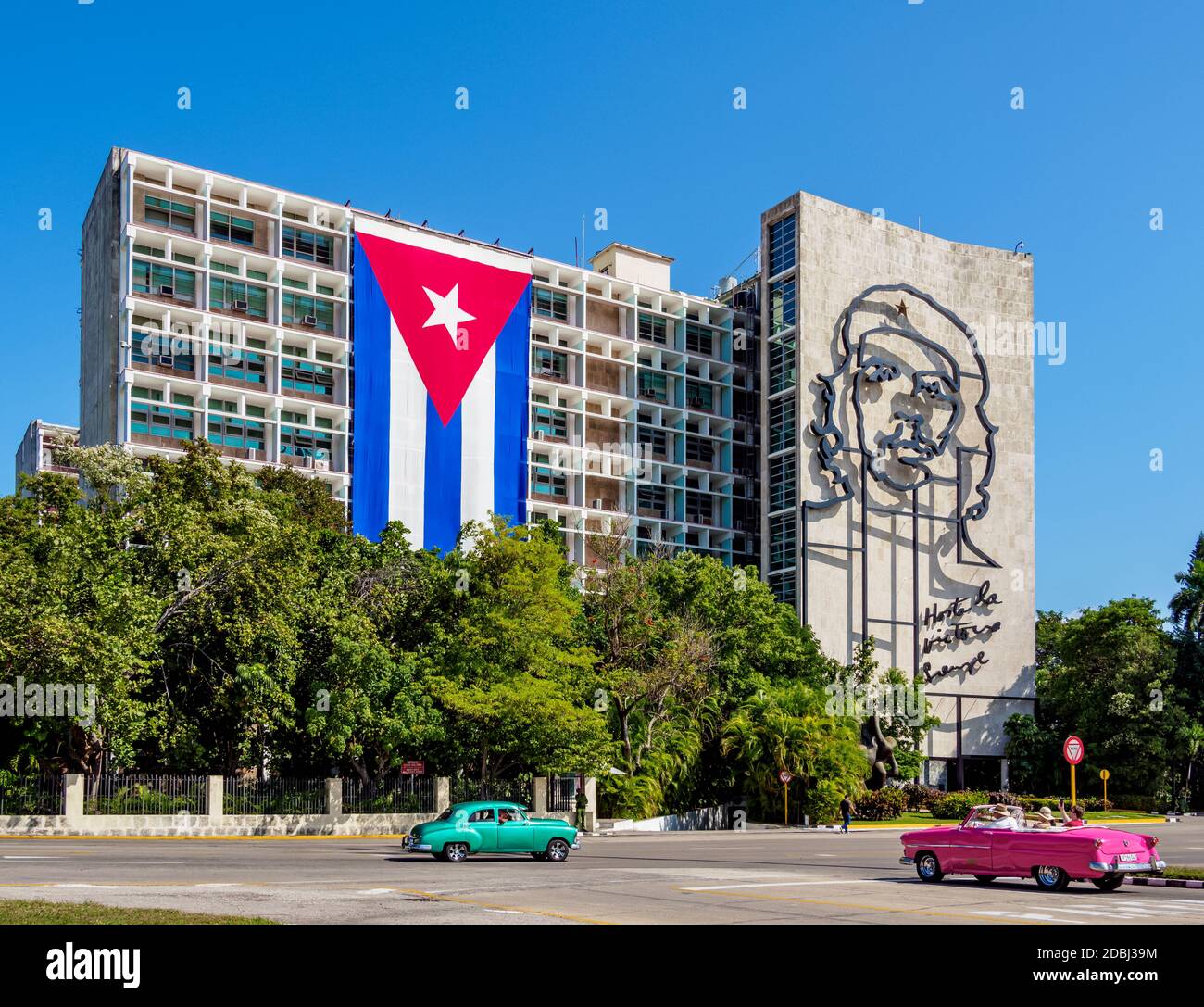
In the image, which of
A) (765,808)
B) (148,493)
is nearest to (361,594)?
(148,493)

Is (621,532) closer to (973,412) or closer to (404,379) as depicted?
(404,379)

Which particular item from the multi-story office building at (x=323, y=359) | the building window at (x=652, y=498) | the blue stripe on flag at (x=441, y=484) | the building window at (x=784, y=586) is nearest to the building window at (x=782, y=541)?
the building window at (x=784, y=586)

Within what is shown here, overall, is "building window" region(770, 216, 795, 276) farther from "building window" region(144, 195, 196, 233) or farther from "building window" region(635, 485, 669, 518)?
"building window" region(144, 195, 196, 233)

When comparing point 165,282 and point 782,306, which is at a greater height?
point 782,306

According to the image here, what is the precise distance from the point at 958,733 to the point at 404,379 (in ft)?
148

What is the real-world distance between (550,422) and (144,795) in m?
50.2

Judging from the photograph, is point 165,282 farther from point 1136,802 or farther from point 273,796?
point 1136,802

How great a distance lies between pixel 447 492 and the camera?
79312 mm

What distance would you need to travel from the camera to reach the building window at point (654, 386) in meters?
94.4

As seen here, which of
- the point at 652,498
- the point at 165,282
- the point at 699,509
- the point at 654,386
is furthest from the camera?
the point at 699,509

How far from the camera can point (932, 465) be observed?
92.6 m

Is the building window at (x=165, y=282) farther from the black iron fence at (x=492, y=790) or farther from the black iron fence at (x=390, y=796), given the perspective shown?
the black iron fence at (x=492, y=790)

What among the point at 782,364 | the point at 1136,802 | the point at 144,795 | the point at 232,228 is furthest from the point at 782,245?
the point at 144,795

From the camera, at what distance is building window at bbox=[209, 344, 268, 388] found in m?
75.7
